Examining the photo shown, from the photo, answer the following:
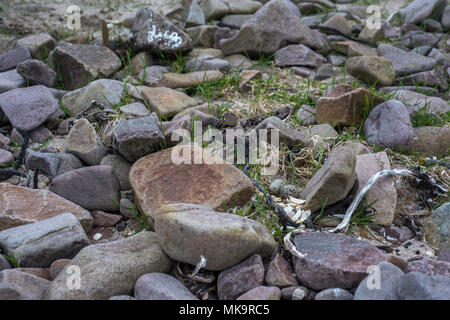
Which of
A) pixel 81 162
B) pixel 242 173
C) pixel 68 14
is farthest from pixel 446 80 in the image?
pixel 68 14

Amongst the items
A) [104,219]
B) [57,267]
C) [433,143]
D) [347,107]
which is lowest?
[104,219]

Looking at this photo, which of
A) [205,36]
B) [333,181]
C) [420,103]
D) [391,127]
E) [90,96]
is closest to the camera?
[333,181]

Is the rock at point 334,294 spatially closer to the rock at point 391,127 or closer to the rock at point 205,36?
the rock at point 391,127

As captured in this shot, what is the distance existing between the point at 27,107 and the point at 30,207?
45.0 inches

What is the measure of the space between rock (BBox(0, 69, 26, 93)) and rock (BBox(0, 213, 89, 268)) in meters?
1.80

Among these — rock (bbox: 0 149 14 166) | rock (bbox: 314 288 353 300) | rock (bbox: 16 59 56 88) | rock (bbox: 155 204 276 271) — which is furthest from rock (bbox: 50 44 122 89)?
rock (bbox: 314 288 353 300)

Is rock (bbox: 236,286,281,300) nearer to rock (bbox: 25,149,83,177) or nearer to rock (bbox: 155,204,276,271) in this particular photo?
rock (bbox: 155,204,276,271)

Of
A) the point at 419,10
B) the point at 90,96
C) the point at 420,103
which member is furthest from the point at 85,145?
the point at 419,10

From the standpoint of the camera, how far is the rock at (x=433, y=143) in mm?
2945

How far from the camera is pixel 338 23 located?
5.13 meters

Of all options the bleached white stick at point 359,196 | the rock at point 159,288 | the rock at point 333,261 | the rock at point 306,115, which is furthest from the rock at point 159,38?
the rock at point 159,288

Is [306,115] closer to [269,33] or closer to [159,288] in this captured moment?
[269,33]

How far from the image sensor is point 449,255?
84.4 inches

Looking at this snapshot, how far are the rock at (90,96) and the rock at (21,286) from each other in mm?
1799
